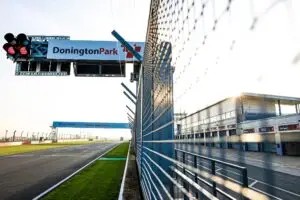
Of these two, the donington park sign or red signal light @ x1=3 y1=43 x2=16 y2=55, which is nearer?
red signal light @ x1=3 y1=43 x2=16 y2=55

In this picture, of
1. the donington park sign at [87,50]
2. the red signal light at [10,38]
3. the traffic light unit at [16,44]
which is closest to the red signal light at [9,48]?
the traffic light unit at [16,44]

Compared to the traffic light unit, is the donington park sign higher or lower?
higher

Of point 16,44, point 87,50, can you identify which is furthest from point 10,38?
point 87,50

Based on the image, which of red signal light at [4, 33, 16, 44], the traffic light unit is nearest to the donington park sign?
the traffic light unit

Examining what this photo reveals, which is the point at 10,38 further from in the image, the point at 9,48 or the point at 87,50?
the point at 87,50

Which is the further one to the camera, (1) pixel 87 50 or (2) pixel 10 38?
(1) pixel 87 50

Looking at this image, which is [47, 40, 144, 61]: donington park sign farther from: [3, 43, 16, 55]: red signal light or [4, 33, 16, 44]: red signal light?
[4, 33, 16, 44]: red signal light

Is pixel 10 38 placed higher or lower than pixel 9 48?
higher

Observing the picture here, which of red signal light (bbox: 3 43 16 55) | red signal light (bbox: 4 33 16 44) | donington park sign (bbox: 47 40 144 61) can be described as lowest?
red signal light (bbox: 3 43 16 55)

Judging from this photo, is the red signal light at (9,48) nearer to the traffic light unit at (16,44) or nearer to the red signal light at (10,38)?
the traffic light unit at (16,44)

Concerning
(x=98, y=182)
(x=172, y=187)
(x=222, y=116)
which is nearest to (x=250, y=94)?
(x=222, y=116)

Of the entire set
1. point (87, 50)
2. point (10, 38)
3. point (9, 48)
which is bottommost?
point (9, 48)

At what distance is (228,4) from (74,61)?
21.2 metres

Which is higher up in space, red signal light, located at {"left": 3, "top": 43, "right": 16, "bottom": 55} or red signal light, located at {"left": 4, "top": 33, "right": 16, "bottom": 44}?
red signal light, located at {"left": 4, "top": 33, "right": 16, "bottom": 44}
